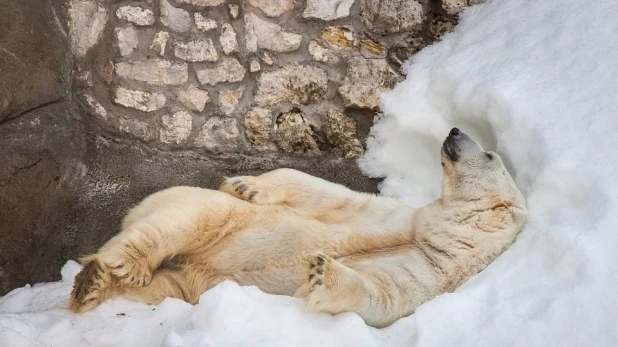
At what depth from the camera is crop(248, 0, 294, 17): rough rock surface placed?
3.77m

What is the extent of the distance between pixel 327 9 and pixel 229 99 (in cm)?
76

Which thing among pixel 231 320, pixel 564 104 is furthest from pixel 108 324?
pixel 564 104

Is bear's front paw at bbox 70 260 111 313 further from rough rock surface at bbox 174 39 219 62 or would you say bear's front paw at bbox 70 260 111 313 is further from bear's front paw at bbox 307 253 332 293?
rough rock surface at bbox 174 39 219 62

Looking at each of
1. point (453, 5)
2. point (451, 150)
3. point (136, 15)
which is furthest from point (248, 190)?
point (453, 5)

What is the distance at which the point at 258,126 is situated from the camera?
3926mm

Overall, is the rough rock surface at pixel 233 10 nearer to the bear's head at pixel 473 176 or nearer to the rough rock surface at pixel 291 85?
the rough rock surface at pixel 291 85

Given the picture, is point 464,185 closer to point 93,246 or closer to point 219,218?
point 219,218

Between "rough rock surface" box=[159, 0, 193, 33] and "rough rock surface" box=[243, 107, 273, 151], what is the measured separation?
1.97 ft

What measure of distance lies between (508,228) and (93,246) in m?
2.20

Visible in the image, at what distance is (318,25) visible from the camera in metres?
3.88

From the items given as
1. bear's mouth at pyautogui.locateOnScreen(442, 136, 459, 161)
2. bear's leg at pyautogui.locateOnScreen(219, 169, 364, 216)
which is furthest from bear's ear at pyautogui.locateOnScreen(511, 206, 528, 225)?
bear's leg at pyautogui.locateOnScreen(219, 169, 364, 216)

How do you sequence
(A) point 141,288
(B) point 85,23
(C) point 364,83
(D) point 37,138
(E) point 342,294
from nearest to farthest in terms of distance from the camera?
(E) point 342,294 < (A) point 141,288 < (D) point 37,138 < (B) point 85,23 < (C) point 364,83

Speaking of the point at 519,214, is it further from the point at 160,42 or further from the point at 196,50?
the point at 160,42

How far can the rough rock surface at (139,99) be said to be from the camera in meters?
3.73
